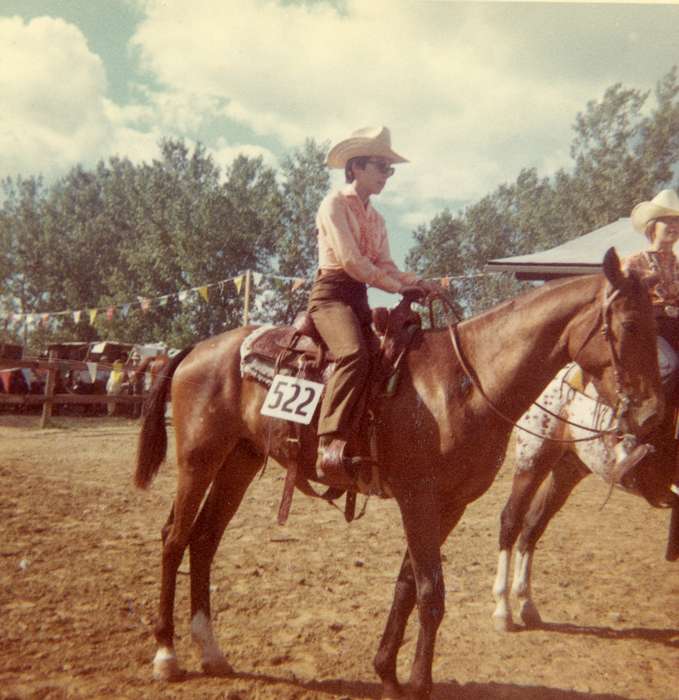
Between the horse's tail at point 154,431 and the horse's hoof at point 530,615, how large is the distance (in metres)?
2.88

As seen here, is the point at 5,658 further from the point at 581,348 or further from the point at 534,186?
the point at 534,186

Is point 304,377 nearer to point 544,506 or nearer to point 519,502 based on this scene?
point 519,502

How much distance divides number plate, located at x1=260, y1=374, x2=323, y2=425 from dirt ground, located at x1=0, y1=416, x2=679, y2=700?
1496 mm

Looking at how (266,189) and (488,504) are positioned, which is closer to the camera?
(488,504)

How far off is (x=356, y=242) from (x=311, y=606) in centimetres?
274

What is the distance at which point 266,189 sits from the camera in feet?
33.3

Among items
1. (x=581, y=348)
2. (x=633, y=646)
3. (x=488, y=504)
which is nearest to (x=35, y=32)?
(x=581, y=348)

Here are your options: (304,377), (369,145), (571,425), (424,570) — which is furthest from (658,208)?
(424,570)

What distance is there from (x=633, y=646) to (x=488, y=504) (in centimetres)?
424

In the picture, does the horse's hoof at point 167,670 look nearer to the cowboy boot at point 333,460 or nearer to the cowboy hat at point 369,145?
the cowboy boot at point 333,460

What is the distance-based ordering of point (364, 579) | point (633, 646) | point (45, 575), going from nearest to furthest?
point (633, 646) < point (45, 575) < point (364, 579)

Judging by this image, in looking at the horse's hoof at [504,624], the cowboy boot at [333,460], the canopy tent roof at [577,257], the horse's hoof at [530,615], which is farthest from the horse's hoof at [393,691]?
the canopy tent roof at [577,257]

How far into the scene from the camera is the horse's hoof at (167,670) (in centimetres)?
329

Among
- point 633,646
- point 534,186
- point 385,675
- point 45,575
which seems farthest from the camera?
point 534,186
